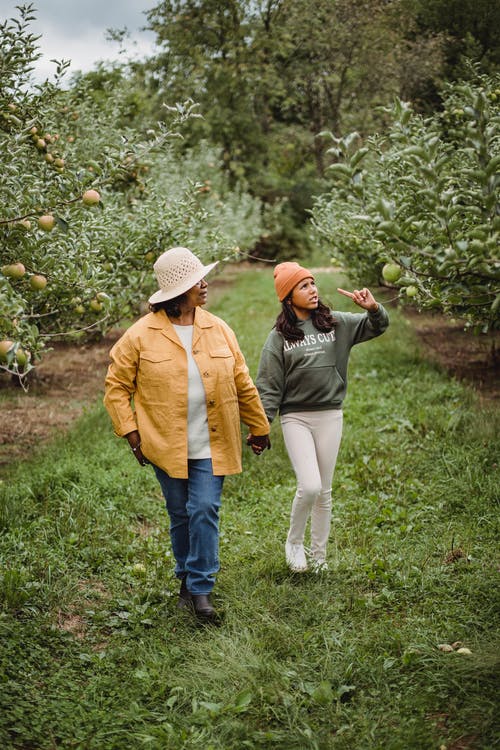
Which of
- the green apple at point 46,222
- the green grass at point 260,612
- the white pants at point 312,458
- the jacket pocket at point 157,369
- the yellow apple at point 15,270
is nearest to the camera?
the green grass at point 260,612

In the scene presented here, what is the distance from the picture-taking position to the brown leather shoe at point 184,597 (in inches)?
158

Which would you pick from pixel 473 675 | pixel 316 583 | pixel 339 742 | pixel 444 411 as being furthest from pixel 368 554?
pixel 444 411

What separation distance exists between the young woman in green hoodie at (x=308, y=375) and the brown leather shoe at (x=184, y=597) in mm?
725

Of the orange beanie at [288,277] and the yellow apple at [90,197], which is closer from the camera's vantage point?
the yellow apple at [90,197]

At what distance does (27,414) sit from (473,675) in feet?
21.6

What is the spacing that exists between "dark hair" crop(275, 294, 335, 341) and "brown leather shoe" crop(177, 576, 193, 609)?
1541 millimetres

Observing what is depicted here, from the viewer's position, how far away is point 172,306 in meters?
3.87

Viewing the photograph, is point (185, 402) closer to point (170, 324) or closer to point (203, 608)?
point (170, 324)

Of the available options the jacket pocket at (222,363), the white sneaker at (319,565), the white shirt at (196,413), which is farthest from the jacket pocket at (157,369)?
the white sneaker at (319,565)

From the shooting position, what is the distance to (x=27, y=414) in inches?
336

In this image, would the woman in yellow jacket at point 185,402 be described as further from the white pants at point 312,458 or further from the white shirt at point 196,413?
the white pants at point 312,458

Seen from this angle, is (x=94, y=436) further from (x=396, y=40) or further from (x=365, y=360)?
(x=396, y=40)

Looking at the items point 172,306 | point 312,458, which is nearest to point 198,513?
point 312,458

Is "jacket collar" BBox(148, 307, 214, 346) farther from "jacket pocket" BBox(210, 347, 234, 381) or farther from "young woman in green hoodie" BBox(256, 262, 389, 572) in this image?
"young woman in green hoodie" BBox(256, 262, 389, 572)
